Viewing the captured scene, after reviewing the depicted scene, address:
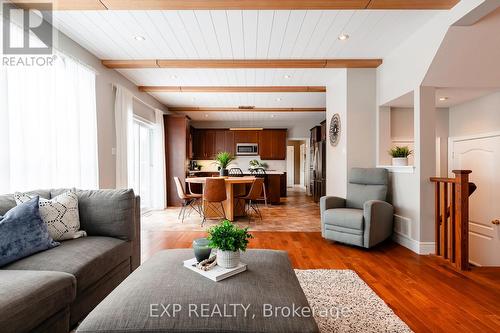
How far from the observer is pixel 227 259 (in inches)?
54.6

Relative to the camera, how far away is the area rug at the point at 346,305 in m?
1.59

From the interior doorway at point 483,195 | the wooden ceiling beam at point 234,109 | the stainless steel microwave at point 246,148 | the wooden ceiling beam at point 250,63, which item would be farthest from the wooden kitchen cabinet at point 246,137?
the interior doorway at point 483,195

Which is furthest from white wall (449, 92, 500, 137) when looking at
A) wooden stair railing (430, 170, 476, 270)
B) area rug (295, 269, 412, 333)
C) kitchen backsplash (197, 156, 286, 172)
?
kitchen backsplash (197, 156, 286, 172)

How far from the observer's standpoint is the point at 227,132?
8336 millimetres

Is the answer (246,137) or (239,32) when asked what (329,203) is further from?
(246,137)

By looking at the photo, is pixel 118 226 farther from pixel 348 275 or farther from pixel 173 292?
pixel 348 275

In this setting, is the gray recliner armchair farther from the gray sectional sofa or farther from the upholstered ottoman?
the gray sectional sofa

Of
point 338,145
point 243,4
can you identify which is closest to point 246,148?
point 338,145

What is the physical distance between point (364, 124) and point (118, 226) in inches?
146

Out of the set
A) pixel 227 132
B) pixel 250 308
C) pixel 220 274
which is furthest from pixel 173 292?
pixel 227 132

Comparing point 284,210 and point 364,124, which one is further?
point 284,210

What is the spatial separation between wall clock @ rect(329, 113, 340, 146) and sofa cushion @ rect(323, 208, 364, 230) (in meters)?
1.45

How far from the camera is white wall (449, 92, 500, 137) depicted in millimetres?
3781

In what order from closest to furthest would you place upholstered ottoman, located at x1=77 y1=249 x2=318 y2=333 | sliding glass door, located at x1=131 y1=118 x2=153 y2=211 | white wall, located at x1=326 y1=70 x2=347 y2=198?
upholstered ottoman, located at x1=77 y1=249 x2=318 y2=333
white wall, located at x1=326 y1=70 x2=347 y2=198
sliding glass door, located at x1=131 y1=118 x2=153 y2=211
